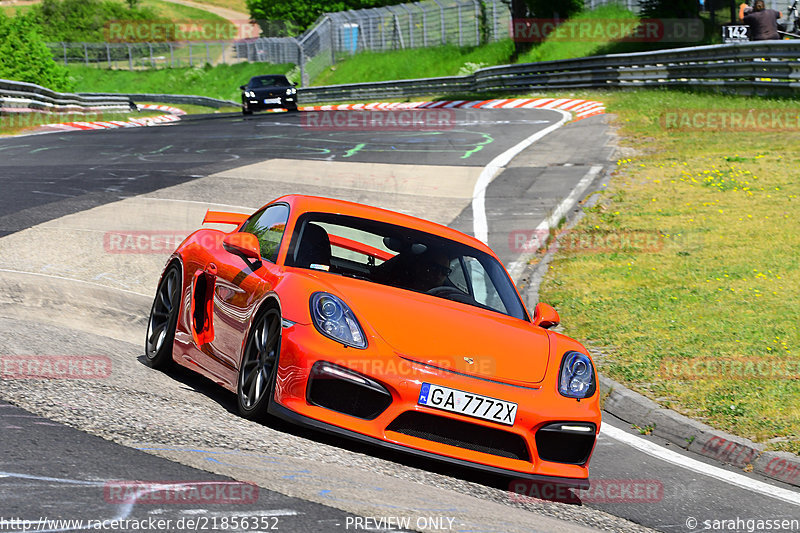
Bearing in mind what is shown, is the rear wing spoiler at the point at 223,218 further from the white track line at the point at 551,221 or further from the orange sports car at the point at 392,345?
the white track line at the point at 551,221

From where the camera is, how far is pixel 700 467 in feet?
20.7

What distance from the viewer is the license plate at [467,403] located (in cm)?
509

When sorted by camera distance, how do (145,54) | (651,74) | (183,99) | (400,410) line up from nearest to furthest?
1. (400,410)
2. (651,74)
3. (183,99)
4. (145,54)

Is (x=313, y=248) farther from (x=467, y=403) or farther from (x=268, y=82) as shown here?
(x=268, y=82)

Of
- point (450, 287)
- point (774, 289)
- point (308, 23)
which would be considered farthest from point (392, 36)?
point (450, 287)

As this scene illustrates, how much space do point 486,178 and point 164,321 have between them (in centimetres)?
1066

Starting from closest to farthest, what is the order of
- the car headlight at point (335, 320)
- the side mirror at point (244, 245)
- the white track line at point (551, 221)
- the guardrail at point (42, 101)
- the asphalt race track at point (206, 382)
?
the asphalt race track at point (206, 382) → the car headlight at point (335, 320) → the side mirror at point (244, 245) → the white track line at point (551, 221) → the guardrail at point (42, 101)

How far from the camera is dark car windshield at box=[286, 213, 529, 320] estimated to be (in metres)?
6.29

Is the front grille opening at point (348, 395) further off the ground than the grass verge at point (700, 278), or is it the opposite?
the front grille opening at point (348, 395)

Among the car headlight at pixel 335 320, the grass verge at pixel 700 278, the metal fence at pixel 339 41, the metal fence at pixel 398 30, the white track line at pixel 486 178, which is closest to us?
the car headlight at pixel 335 320

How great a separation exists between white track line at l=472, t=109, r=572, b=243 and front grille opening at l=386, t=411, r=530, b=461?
782cm

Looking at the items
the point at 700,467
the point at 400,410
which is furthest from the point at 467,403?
the point at 700,467

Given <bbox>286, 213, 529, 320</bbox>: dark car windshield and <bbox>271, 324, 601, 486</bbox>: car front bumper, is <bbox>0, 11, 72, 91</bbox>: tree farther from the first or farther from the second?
<bbox>271, 324, 601, 486</bbox>: car front bumper

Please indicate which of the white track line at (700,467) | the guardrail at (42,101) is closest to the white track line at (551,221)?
the white track line at (700,467)
